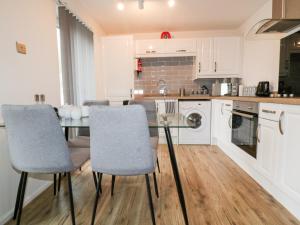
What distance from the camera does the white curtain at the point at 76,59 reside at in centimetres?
236

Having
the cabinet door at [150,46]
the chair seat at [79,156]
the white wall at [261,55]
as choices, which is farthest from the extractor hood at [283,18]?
the chair seat at [79,156]

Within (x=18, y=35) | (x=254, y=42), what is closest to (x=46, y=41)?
(x=18, y=35)

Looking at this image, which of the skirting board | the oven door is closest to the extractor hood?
the oven door

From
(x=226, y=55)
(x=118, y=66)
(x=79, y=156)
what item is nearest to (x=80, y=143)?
(x=79, y=156)

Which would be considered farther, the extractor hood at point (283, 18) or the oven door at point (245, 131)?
the oven door at point (245, 131)

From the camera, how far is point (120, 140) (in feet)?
3.86

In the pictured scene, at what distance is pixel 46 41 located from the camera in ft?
6.71

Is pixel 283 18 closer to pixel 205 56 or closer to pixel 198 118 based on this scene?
pixel 205 56

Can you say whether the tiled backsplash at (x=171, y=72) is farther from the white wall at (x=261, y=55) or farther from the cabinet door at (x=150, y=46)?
the white wall at (x=261, y=55)

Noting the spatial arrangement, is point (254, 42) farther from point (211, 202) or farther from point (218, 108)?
point (211, 202)

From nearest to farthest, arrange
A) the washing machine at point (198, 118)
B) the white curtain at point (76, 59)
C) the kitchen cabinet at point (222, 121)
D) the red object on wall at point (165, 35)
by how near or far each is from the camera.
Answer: the white curtain at point (76, 59) < the kitchen cabinet at point (222, 121) < the washing machine at point (198, 118) < the red object on wall at point (165, 35)

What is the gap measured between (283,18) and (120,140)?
2.10m

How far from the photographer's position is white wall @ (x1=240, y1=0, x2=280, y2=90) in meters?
2.75

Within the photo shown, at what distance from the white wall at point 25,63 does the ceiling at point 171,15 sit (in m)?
1.04
